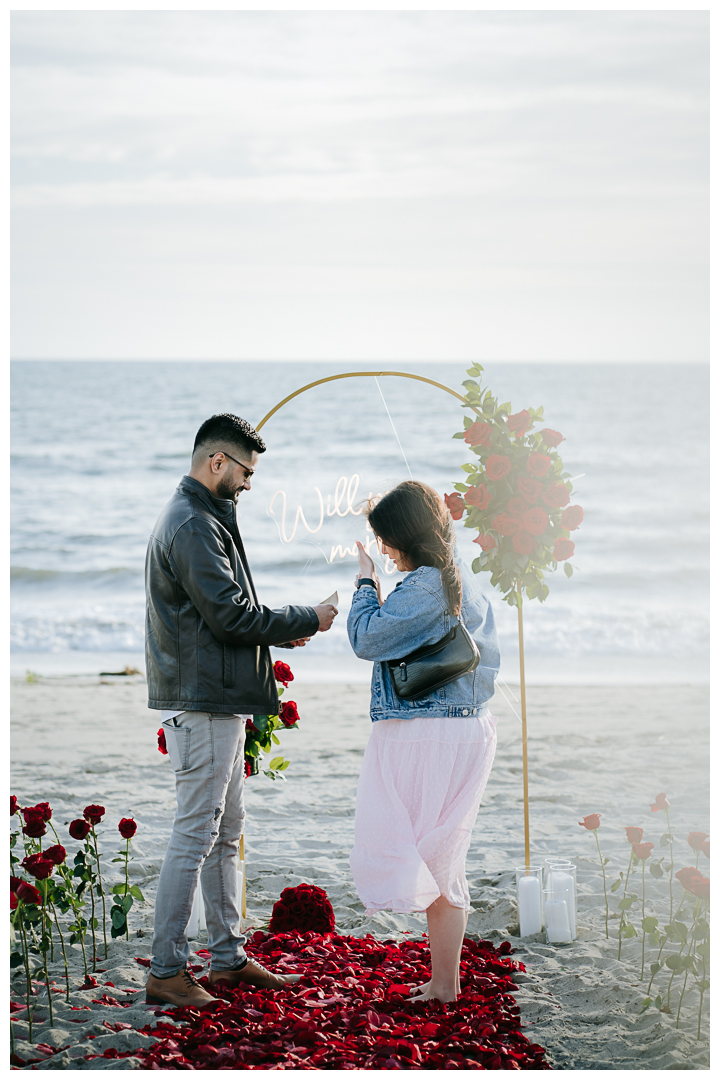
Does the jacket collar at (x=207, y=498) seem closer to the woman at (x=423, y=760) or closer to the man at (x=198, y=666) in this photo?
the man at (x=198, y=666)

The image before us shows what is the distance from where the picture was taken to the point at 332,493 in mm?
3635

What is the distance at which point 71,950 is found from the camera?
3.48 metres

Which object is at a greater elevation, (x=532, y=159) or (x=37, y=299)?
(x=532, y=159)

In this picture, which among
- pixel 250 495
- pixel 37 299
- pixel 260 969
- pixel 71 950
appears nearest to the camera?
pixel 260 969

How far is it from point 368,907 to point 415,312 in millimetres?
24152

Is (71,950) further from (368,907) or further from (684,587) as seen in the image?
(684,587)

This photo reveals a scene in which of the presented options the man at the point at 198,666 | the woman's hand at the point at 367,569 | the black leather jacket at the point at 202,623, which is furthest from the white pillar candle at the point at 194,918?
the woman's hand at the point at 367,569

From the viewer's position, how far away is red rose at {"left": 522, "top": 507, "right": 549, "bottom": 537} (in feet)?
11.5

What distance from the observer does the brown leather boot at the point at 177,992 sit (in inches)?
113

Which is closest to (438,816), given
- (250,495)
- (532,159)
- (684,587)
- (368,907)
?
(368,907)

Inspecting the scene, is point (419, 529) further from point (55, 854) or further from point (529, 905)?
point (529, 905)

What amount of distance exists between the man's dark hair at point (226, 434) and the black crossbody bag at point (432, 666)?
34.3 inches

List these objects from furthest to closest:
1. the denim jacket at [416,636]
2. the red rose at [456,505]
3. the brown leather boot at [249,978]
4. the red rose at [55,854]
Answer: the red rose at [456,505], the brown leather boot at [249,978], the red rose at [55,854], the denim jacket at [416,636]

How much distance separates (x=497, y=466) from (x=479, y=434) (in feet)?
0.56
